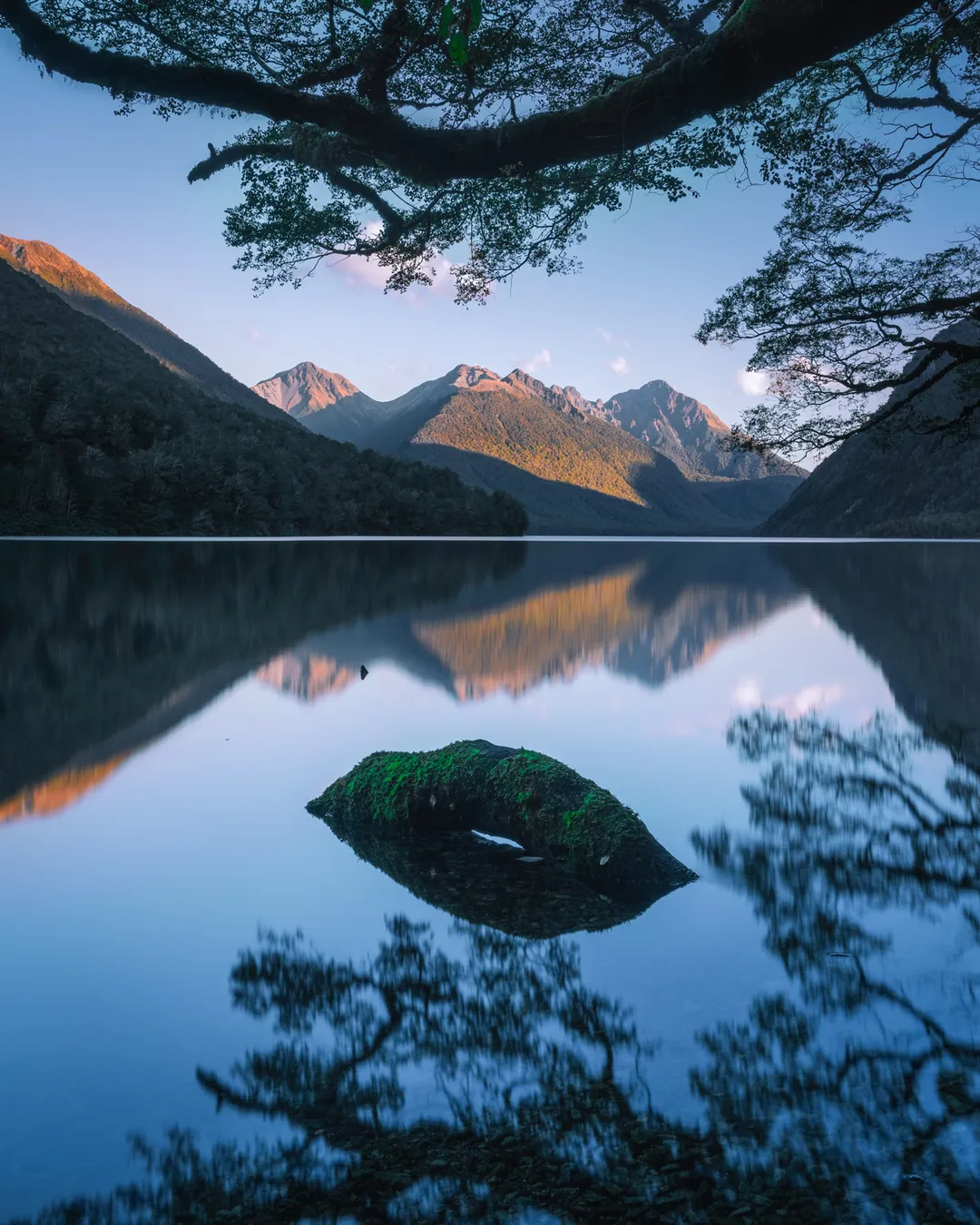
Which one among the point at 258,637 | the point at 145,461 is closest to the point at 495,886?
the point at 258,637

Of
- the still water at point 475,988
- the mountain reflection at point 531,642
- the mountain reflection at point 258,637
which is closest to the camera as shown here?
the still water at point 475,988

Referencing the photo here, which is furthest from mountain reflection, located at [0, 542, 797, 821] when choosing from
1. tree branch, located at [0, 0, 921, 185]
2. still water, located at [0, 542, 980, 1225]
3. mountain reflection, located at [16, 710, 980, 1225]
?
tree branch, located at [0, 0, 921, 185]

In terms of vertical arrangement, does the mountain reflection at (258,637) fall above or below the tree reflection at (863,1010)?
below

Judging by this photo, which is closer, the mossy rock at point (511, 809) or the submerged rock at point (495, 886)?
the submerged rock at point (495, 886)

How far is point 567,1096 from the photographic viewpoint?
3.93m

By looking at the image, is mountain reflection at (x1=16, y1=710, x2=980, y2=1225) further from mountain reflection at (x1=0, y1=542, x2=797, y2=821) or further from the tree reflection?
mountain reflection at (x1=0, y1=542, x2=797, y2=821)

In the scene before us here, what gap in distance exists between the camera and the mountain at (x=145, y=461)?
9094cm

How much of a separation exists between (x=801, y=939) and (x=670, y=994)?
4.15 ft

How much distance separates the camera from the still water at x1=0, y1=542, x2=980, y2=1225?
11.2 ft

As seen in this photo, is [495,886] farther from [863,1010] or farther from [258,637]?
[258,637]

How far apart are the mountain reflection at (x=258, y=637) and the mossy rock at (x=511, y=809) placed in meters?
3.43

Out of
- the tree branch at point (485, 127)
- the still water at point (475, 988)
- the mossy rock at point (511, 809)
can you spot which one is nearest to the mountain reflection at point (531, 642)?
the still water at point (475, 988)

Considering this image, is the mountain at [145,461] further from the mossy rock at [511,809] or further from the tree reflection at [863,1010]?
the tree reflection at [863,1010]

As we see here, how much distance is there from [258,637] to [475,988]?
1918cm
